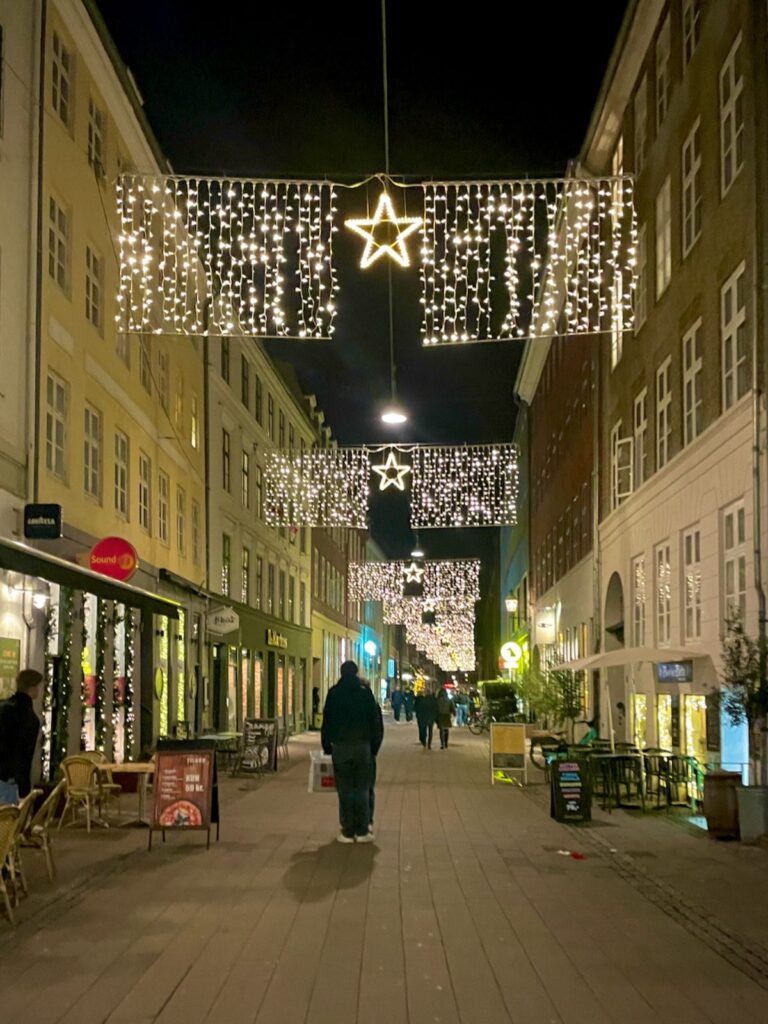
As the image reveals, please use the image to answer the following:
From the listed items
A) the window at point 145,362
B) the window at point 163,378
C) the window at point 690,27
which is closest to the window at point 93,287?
the window at point 145,362

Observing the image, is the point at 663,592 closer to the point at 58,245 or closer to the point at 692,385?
the point at 692,385

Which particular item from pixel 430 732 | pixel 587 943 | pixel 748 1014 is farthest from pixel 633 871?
pixel 430 732

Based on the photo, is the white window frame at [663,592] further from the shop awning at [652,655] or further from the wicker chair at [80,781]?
the wicker chair at [80,781]

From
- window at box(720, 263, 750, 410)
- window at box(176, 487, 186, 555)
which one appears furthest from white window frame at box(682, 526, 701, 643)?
window at box(176, 487, 186, 555)

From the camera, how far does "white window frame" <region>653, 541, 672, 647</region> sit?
808 inches

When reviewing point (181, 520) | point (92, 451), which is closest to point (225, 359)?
point (181, 520)

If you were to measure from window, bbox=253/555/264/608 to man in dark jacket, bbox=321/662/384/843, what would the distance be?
25023mm

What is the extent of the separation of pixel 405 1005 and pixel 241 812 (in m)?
10.5

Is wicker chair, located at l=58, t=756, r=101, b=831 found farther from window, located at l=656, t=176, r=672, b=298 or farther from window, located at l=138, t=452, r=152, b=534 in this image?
window, located at l=656, t=176, r=672, b=298

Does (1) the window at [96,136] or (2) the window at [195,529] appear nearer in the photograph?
(1) the window at [96,136]

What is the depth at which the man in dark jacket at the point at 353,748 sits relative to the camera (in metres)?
Answer: 13.6

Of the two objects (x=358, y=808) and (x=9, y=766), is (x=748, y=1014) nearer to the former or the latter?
(x=9, y=766)

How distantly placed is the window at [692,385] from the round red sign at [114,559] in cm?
837

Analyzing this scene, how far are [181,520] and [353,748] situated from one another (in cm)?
1582
